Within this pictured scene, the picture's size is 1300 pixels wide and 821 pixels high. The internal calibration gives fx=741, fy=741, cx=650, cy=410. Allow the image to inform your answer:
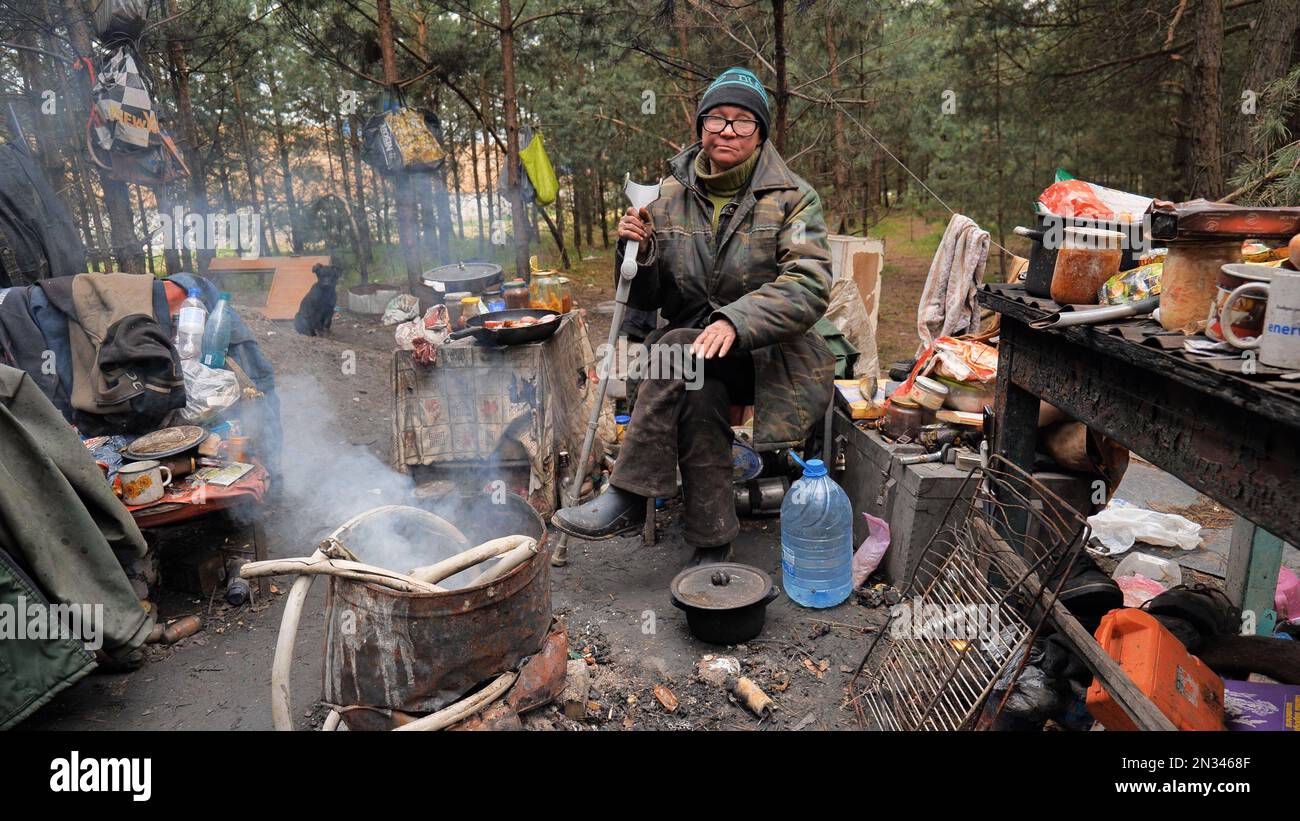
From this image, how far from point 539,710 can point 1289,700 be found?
2.41 meters

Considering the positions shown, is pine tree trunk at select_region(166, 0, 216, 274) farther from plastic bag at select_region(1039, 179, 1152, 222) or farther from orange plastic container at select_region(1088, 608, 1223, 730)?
orange plastic container at select_region(1088, 608, 1223, 730)

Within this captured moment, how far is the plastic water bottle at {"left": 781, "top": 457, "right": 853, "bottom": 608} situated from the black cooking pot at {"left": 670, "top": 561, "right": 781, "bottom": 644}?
32 centimetres

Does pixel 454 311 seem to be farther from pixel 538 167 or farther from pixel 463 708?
pixel 538 167

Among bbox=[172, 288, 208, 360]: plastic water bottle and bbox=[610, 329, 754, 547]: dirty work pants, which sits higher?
bbox=[172, 288, 208, 360]: plastic water bottle

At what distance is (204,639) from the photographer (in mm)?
3451

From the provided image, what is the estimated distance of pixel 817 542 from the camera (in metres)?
3.56

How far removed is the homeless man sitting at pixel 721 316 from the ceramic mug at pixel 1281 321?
6.26 feet

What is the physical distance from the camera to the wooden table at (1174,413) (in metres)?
1.54

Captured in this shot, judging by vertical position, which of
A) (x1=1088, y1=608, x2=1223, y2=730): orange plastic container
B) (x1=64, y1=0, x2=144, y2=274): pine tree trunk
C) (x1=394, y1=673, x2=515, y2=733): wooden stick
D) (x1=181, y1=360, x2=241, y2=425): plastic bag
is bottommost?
(x1=394, y1=673, x2=515, y2=733): wooden stick

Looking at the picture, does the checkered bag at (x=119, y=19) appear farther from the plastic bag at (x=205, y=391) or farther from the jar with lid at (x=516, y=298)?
the plastic bag at (x=205, y=391)

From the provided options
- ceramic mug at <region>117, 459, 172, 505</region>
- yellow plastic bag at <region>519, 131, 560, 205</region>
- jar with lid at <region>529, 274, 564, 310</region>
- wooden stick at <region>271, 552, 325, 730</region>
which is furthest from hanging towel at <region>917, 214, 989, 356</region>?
yellow plastic bag at <region>519, 131, 560, 205</region>

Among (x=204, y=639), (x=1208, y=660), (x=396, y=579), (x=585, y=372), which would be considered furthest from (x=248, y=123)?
(x=1208, y=660)

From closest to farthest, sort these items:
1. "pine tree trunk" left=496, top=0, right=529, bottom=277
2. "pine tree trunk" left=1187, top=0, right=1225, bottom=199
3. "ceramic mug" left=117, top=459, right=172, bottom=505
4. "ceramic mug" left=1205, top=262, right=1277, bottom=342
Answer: "ceramic mug" left=1205, top=262, right=1277, bottom=342 < "ceramic mug" left=117, top=459, right=172, bottom=505 < "pine tree trunk" left=1187, top=0, right=1225, bottom=199 < "pine tree trunk" left=496, top=0, right=529, bottom=277

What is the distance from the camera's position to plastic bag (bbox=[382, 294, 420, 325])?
31.4 feet
